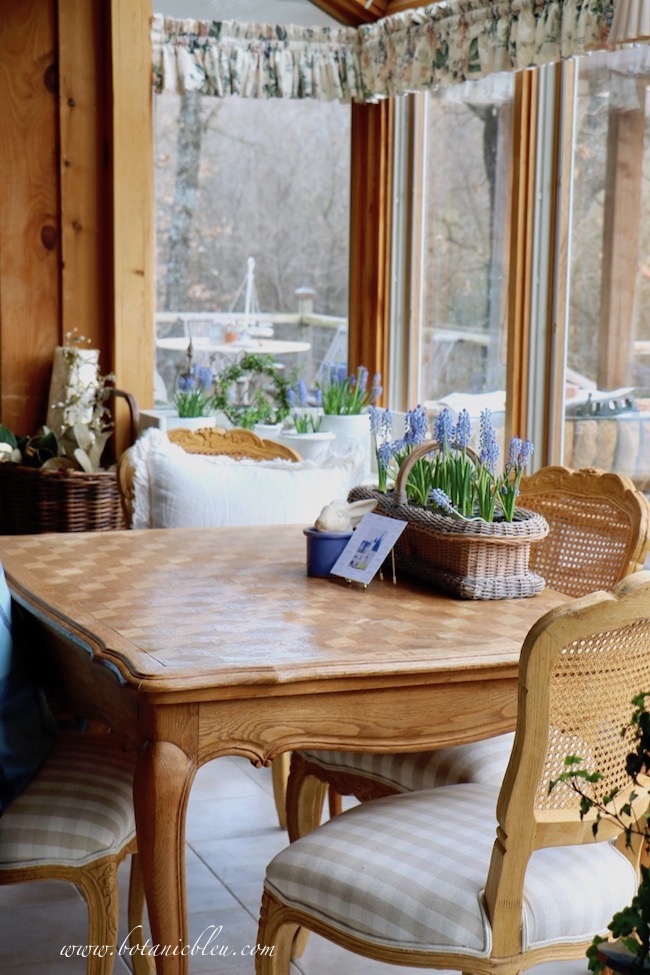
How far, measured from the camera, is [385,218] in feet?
16.9

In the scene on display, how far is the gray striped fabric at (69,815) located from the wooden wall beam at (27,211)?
274cm

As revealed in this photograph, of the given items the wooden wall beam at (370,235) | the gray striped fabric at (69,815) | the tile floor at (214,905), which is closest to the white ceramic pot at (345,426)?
the wooden wall beam at (370,235)

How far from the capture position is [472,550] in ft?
7.32

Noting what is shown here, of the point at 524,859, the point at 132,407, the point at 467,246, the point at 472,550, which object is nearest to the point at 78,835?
the point at 524,859

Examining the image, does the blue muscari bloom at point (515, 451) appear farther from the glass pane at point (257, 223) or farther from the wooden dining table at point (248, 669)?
the glass pane at point (257, 223)

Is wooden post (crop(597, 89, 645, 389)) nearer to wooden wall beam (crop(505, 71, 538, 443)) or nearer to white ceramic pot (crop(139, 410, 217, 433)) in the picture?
wooden wall beam (crop(505, 71, 538, 443))

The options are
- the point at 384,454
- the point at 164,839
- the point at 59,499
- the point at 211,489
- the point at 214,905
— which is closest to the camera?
the point at 164,839

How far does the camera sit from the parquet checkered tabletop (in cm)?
184

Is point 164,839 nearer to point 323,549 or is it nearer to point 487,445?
point 323,549

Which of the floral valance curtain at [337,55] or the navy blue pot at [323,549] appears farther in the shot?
the floral valance curtain at [337,55]

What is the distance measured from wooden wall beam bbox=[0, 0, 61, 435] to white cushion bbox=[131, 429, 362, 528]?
1.51 m

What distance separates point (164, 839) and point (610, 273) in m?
2.48

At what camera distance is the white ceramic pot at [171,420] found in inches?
174

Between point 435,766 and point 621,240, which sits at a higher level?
point 621,240
